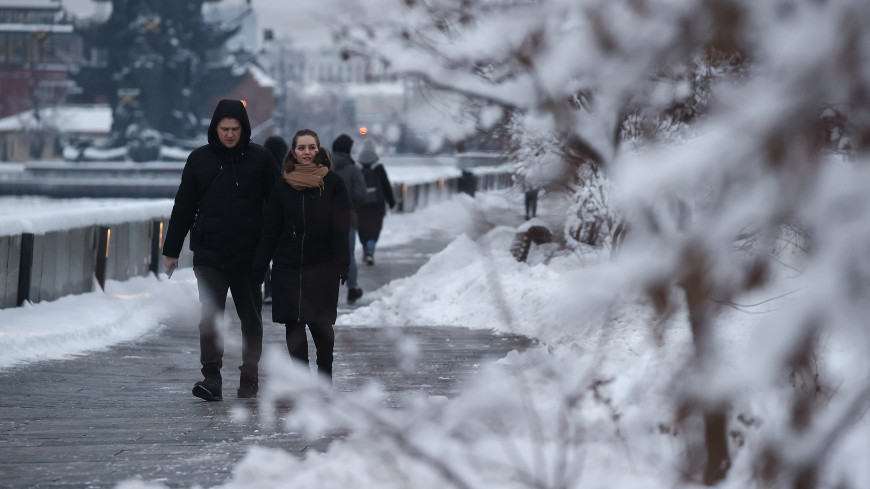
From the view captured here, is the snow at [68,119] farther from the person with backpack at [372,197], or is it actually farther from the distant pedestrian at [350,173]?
the distant pedestrian at [350,173]

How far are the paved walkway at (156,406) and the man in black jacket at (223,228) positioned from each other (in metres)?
0.31

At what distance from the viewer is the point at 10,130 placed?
107750mm

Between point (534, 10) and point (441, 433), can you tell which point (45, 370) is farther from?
point (534, 10)

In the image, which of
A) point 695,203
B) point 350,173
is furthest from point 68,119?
point 695,203

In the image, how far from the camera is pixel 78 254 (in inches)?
519

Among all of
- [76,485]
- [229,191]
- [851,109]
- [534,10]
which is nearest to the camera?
[851,109]

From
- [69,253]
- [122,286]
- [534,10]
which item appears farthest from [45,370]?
[534,10]

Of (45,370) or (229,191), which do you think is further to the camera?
(45,370)

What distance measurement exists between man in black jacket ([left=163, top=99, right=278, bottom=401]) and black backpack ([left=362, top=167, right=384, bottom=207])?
9.78 meters

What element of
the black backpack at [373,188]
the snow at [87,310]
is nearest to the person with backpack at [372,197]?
the black backpack at [373,188]

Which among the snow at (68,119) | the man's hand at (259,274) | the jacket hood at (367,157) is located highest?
the jacket hood at (367,157)

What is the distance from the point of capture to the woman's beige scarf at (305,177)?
770 cm

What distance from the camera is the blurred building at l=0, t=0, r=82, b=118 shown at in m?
113

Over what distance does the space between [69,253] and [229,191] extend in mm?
5548
